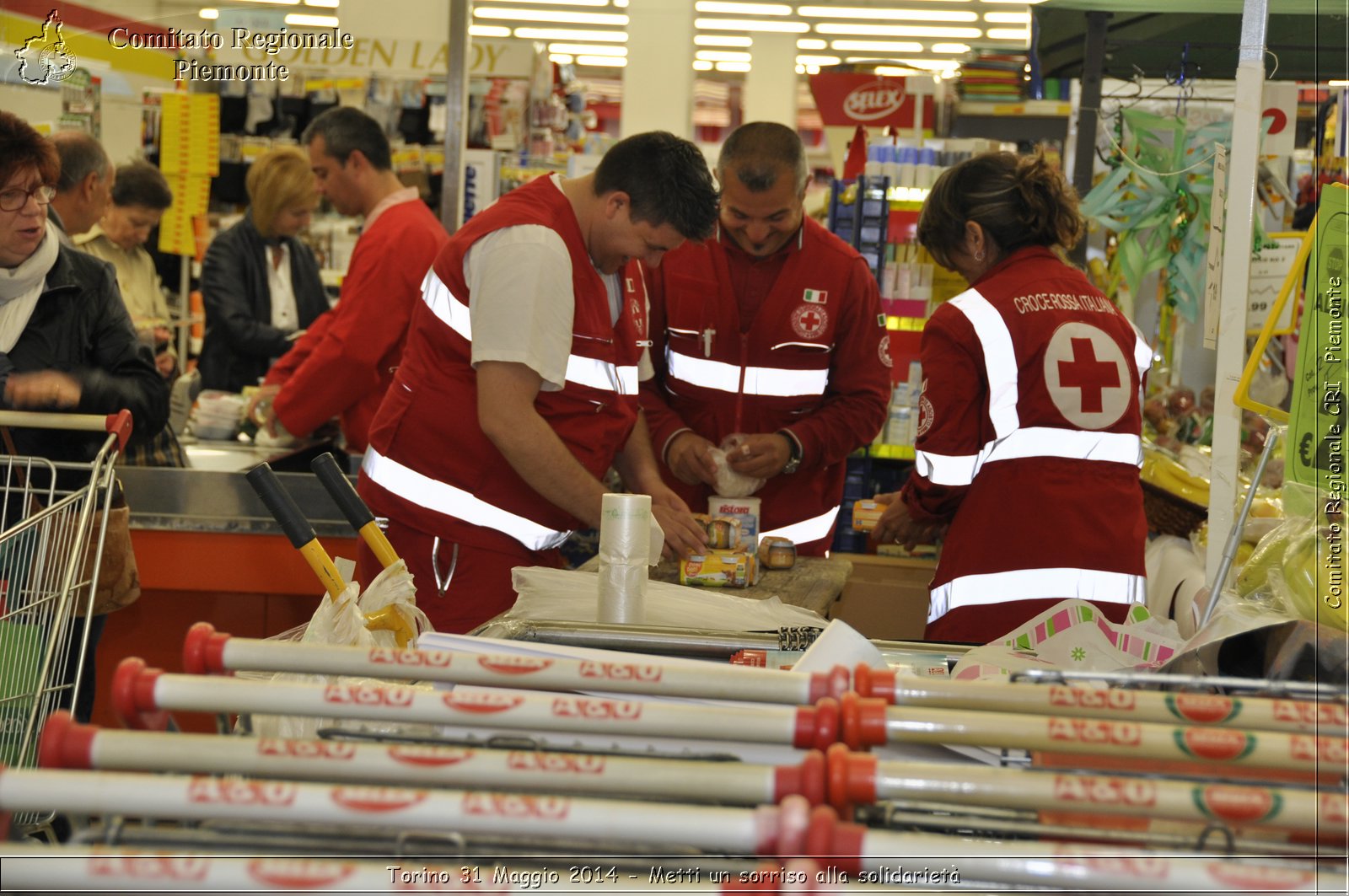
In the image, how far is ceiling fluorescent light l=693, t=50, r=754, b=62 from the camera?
55.6 feet

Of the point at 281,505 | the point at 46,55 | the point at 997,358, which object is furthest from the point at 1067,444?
the point at 46,55

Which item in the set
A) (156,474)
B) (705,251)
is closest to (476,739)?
(705,251)

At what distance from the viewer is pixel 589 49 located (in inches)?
632

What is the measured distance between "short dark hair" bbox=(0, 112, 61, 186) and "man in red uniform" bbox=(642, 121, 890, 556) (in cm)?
172

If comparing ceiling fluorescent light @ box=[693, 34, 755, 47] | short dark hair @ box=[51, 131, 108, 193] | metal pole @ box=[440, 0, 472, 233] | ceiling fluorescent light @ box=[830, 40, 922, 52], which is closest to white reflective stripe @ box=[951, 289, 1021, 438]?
metal pole @ box=[440, 0, 472, 233]

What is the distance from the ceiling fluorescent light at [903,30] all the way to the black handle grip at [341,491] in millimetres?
12718

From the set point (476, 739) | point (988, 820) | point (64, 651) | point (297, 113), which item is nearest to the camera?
point (988, 820)

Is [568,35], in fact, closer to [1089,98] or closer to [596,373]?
[1089,98]

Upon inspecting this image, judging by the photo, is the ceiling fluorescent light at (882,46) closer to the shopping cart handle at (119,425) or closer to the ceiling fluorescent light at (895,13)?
the ceiling fluorescent light at (895,13)

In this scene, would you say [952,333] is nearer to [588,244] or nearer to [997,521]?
[997,521]

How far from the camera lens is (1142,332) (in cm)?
528

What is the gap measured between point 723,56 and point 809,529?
1436 centimetres

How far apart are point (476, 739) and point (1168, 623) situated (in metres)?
1.42

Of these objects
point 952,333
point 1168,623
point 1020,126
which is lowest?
point 1168,623
